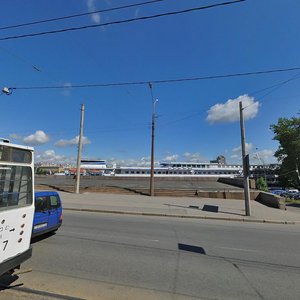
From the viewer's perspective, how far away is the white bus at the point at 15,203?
17.1 ft

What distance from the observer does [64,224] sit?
12.6m

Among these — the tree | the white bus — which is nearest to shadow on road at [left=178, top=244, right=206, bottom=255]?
the white bus

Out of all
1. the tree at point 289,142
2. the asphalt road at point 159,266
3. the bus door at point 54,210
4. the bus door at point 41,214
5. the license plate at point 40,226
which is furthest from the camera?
the tree at point 289,142

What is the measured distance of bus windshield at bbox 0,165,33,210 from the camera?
526 centimetres

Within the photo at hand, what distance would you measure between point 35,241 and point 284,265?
22.2 ft

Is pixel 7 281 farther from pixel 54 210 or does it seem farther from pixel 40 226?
pixel 54 210

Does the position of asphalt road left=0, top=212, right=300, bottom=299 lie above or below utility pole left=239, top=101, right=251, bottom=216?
below

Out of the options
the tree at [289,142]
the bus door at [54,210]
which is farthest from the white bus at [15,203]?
the tree at [289,142]

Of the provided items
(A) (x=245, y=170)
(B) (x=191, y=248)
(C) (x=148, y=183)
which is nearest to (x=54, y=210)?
(B) (x=191, y=248)

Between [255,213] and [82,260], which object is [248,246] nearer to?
[82,260]

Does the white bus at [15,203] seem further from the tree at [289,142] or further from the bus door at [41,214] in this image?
the tree at [289,142]

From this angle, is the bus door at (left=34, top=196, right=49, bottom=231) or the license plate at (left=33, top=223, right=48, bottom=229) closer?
the license plate at (left=33, top=223, right=48, bottom=229)

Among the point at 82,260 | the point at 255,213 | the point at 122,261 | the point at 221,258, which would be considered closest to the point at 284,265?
the point at 221,258

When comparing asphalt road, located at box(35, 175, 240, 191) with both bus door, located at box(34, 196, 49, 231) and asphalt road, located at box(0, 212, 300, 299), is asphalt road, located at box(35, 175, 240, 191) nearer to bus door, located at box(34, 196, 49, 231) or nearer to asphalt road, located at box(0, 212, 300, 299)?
asphalt road, located at box(0, 212, 300, 299)
